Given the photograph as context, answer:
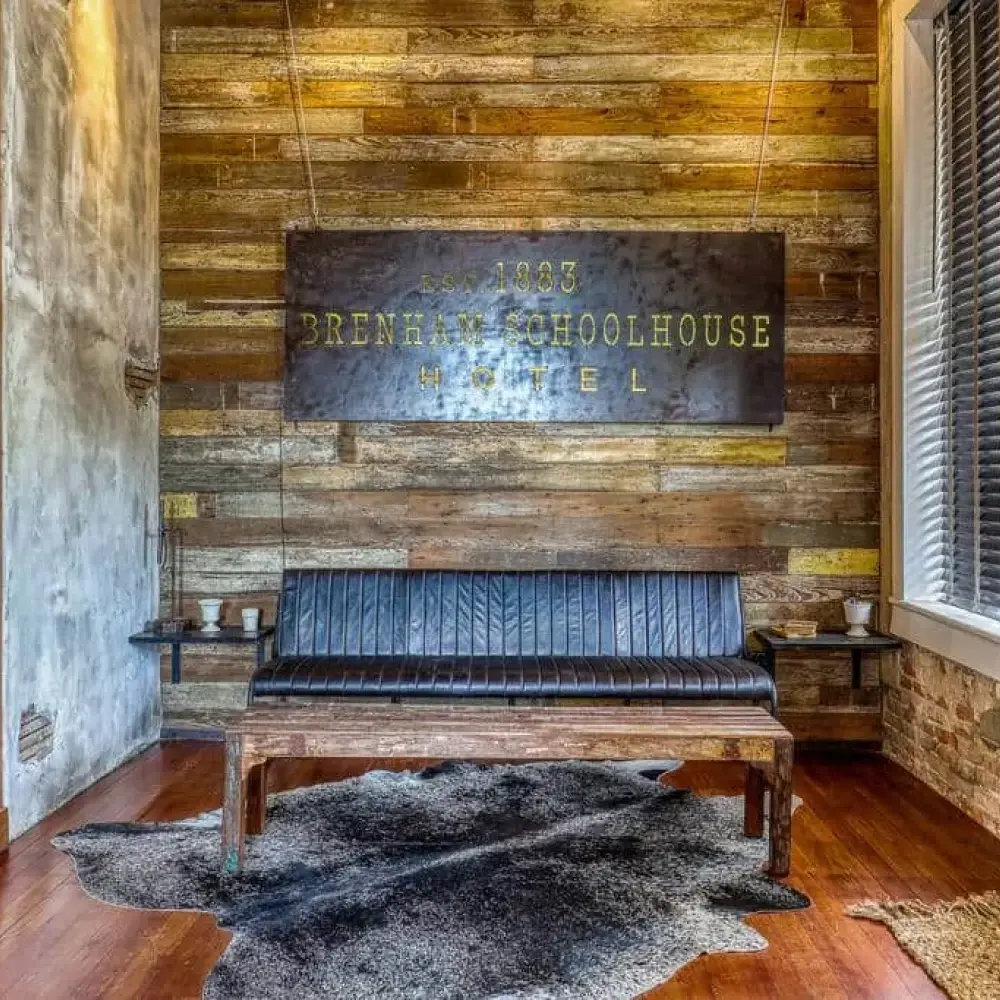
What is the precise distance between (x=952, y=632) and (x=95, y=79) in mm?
4085

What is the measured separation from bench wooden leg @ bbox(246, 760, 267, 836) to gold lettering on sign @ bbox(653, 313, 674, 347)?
2.61 meters

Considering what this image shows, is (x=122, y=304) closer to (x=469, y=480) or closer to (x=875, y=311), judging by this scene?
(x=469, y=480)

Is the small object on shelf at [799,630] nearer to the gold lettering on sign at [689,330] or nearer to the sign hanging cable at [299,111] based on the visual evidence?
the gold lettering on sign at [689,330]

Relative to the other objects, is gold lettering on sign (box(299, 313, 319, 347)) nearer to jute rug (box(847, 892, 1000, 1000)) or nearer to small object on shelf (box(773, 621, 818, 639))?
small object on shelf (box(773, 621, 818, 639))

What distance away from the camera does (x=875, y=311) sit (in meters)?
4.42

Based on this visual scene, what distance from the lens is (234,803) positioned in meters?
2.77

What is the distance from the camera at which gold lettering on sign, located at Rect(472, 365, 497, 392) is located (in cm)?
441

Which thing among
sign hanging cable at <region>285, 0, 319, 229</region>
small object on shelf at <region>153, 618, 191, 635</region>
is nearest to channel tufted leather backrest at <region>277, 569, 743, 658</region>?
small object on shelf at <region>153, 618, 191, 635</region>

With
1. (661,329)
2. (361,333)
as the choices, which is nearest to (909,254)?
(661,329)

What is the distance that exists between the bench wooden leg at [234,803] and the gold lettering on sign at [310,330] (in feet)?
7.23

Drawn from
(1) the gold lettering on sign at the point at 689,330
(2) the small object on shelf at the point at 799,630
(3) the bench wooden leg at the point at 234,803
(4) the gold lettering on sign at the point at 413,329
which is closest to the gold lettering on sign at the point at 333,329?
(4) the gold lettering on sign at the point at 413,329

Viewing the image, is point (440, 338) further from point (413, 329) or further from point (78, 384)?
point (78, 384)

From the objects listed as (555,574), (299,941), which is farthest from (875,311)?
(299,941)

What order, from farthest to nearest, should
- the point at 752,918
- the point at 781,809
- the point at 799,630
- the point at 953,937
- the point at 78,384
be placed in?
the point at 799,630 < the point at 78,384 < the point at 781,809 < the point at 752,918 < the point at 953,937
